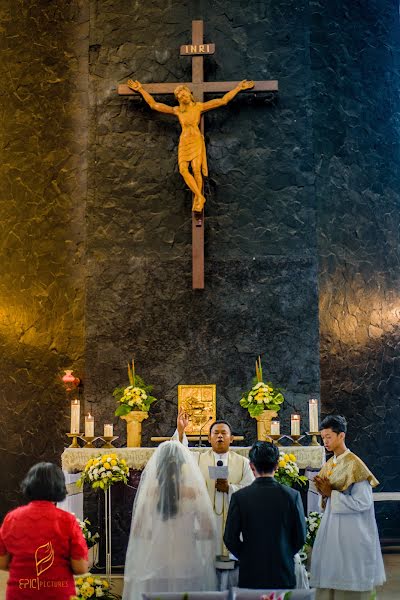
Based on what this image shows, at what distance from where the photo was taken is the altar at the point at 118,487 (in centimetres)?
730

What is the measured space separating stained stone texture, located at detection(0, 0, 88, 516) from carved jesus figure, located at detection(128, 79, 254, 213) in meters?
1.17

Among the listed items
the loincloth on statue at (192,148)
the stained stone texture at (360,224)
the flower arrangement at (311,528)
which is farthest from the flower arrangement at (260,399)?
the loincloth on statue at (192,148)

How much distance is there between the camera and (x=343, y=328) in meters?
8.89

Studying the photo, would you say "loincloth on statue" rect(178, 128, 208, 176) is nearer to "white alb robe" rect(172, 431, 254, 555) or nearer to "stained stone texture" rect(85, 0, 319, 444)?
"stained stone texture" rect(85, 0, 319, 444)

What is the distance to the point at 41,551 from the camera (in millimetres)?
3691

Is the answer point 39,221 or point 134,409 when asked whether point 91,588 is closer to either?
point 134,409

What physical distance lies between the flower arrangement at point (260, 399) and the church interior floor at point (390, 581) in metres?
1.82

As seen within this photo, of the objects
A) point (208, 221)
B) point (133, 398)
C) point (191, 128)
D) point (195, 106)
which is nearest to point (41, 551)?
A: point (133, 398)

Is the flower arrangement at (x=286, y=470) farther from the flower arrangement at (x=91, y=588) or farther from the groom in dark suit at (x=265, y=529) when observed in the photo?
the groom in dark suit at (x=265, y=529)

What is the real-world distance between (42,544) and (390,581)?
14.8 ft

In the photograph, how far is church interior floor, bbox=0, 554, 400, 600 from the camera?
6688 millimetres

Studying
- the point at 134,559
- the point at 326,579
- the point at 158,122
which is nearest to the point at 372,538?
the point at 326,579

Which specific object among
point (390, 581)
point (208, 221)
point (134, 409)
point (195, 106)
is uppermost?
point (195, 106)

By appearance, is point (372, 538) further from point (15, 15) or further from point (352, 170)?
point (15, 15)
